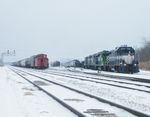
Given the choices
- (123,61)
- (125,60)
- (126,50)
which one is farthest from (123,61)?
(126,50)

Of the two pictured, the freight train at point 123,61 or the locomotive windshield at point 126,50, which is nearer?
the freight train at point 123,61

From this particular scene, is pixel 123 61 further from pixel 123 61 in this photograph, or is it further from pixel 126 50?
pixel 126 50

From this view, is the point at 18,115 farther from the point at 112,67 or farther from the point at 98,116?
the point at 112,67

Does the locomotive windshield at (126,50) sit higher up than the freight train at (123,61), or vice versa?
the locomotive windshield at (126,50)

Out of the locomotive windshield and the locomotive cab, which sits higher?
the locomotive windshield

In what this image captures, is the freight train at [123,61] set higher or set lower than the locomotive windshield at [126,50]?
lower

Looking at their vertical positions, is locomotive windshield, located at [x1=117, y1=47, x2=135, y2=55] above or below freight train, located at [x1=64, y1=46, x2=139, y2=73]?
above

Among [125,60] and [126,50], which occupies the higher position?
[126,50]

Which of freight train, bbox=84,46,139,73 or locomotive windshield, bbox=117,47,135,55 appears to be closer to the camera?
freight train, bbox=84,46,139,73

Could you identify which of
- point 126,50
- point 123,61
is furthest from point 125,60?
point 126,50

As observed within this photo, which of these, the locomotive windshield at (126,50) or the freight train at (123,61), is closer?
the freight train at (123,61)

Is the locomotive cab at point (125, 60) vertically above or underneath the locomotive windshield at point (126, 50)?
underneath

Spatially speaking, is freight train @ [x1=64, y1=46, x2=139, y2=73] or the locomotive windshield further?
the locomotive windshield

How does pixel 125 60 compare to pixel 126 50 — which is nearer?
pixel 125 60
